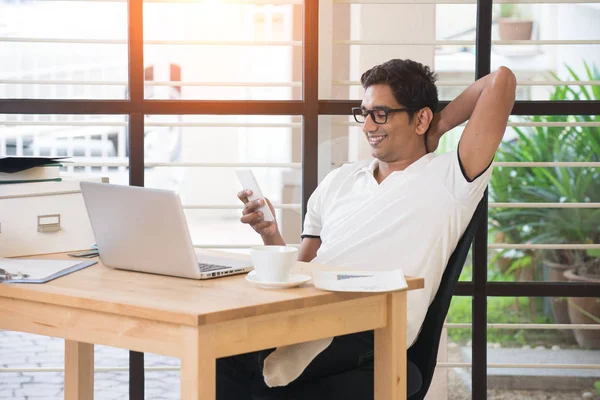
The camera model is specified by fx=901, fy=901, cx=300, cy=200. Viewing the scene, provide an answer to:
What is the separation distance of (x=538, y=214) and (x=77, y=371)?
65.2 inches

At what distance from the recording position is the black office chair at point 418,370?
217cm

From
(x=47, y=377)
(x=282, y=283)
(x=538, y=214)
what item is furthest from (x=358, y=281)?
(x=47, y=377)

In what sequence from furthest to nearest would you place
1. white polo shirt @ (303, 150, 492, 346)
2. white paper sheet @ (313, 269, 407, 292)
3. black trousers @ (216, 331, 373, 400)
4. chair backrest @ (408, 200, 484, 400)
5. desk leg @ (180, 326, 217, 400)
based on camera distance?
white polo shirt @ (303, 150, 492, 346) → chair backrest @ (408, 200, 484, 400) → black trousers @ (216, 331, 373, 400) → white paper sheet @ (313, 269, 407, 292) → desk leg @ (180, 326, 217, 400)

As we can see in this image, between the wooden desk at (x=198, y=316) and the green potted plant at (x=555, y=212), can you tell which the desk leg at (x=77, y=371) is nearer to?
the wooden desk at (x=198, y=316)

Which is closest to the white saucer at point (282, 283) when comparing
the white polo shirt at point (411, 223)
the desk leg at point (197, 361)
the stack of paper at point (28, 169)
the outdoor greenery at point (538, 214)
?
the desk leg at point (197, 361)

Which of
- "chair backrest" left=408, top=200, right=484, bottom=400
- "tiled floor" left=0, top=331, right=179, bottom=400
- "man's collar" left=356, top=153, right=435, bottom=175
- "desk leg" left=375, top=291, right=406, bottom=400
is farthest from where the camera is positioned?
"tiled floor" left=0, top=331, right=179, bottom=400

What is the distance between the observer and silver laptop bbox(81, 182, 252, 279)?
188 centimetres

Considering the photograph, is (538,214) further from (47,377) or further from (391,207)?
(47,377)

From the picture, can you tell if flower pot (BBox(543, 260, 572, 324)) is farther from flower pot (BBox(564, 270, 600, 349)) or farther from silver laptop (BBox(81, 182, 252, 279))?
silver laptop (BBox(81, 182, 252, 279))

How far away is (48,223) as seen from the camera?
7.68 feet

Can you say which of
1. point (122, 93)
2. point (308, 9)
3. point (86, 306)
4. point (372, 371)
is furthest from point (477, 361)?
point (86, 306)

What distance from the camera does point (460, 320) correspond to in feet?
10.5

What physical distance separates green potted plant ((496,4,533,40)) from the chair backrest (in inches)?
39.1

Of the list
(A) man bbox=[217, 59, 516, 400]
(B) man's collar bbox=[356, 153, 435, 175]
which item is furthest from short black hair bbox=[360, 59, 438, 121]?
(B) man's collar bbox=[356, 153, 435, 175]
